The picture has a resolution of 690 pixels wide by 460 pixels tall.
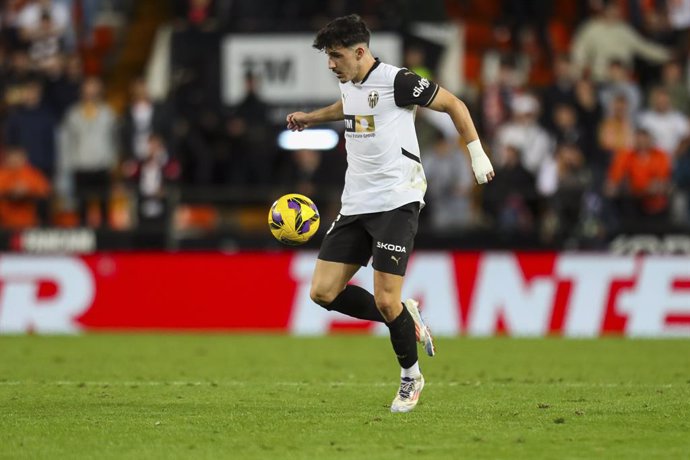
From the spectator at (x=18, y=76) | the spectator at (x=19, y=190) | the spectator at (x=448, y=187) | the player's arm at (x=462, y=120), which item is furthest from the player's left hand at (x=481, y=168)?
the spectator at (x=18, y=76)

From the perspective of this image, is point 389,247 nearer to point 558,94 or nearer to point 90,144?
point 558,94

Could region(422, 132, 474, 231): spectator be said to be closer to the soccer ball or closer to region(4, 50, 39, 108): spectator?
region(4, 50, 39, 108): spectator

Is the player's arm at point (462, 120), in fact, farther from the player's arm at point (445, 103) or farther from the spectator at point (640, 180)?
the spectator at point (640, 180)

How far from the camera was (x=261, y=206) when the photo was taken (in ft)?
56.4

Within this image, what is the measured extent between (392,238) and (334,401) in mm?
1412

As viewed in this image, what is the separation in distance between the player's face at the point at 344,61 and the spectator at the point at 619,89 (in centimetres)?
1007

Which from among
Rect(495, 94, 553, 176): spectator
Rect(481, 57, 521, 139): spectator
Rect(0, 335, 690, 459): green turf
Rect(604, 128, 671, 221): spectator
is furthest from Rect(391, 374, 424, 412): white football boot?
Rect(481, 57, 521, 139): spectator

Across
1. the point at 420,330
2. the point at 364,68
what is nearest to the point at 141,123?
the point at 420,330

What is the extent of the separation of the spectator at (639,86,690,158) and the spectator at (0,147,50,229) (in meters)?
7.83

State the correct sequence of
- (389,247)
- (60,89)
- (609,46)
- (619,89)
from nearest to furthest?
1. (389,247)
2. (619,89)
3. (60,89)
4. (609,46)

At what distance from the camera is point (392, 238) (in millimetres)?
8836

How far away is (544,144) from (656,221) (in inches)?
83.4

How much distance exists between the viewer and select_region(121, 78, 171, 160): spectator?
1799 centimetres

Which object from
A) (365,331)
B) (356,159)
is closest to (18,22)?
(365,331)
